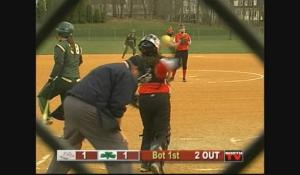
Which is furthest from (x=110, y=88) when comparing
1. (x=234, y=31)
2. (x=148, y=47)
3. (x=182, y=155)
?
(x=234, y=31)

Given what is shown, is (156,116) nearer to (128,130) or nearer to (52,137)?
(128,130)

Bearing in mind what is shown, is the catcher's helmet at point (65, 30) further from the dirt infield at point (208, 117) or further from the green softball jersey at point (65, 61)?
the dirt infield at point (208, 117)

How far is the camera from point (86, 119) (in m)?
4.48

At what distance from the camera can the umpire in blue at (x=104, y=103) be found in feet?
14.1

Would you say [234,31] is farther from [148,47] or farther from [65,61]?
[65,61]

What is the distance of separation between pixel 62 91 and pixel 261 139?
260 inches

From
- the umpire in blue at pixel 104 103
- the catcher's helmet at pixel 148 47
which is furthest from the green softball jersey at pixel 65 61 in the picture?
the umpire in blue at pixel 104 103

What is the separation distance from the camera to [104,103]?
4336mm

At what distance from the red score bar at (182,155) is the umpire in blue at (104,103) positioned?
2200 mm

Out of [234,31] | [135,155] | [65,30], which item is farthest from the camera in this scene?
[65,30]

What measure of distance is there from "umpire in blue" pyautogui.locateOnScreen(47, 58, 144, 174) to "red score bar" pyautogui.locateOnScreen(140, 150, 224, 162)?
2.20 meters

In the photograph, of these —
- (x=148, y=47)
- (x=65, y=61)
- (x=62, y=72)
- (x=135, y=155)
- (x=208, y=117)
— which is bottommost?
(x=208, y=117)

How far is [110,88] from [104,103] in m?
0.13

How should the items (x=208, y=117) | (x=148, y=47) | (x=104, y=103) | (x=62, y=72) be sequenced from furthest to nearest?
(x=208, y=117)
(x=62, y=72)
(x=148, y=47)
(x=104, y=103)
